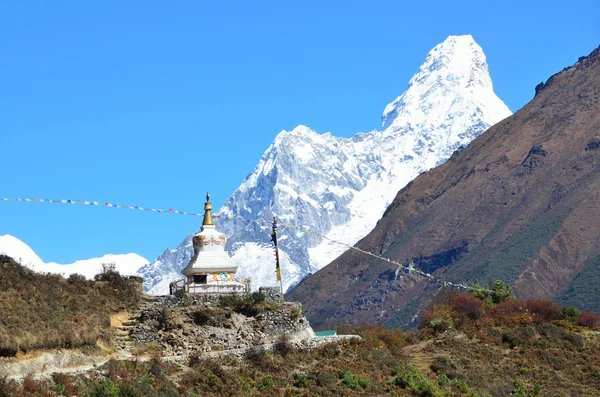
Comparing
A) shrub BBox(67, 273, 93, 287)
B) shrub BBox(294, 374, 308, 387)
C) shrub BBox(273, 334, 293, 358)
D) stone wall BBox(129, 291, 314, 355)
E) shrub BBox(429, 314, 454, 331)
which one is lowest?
shrub BBox(294, 374, 308, 387)

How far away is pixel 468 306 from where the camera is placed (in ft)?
247

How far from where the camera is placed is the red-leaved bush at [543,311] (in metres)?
75.6

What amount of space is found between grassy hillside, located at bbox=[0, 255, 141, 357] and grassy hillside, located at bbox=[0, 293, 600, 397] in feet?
7.47

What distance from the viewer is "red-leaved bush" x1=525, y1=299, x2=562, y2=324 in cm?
7564

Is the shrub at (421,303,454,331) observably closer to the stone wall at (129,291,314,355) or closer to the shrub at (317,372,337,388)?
the stone wall at (129,291,314,355)

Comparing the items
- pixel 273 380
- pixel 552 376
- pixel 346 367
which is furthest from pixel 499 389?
pixel 273 380

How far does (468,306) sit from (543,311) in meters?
5.32

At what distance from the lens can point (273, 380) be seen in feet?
175

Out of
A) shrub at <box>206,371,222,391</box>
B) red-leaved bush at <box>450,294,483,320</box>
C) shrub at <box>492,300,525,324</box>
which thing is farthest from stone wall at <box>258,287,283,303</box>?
shrub at <box>492,300,525,324</box>

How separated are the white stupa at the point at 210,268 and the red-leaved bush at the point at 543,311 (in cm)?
2322

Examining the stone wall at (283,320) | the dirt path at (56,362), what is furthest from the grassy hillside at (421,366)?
the stone wall at (283,320)

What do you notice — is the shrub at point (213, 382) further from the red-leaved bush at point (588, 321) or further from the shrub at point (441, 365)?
the red-leaved bush at point (588, 321)

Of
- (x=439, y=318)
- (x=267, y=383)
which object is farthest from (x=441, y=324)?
(x=267, y=383)

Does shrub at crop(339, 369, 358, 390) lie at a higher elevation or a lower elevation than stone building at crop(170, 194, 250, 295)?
lower
